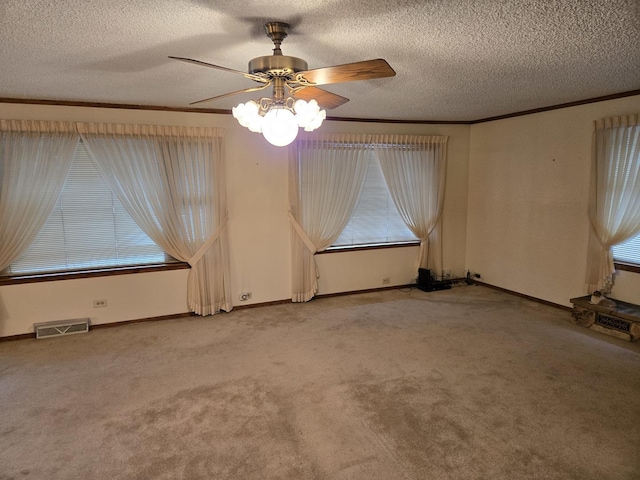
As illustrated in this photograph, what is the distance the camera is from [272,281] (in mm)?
4910

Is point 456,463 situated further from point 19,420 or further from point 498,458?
point 19,420

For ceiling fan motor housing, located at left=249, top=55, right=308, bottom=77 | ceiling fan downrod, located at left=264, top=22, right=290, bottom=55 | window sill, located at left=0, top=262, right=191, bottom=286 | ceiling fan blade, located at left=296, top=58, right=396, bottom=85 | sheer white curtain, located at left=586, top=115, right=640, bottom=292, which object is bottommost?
window sill, located at left=0, top=262, right=191, bottom=286

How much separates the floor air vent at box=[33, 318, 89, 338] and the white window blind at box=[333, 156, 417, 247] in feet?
9.87

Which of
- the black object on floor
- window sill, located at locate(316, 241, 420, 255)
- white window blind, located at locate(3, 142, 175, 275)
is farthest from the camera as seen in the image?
the black object on floor

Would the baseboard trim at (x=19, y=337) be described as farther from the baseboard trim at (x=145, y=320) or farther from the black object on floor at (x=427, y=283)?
the black object on floor at (x=427, y=283)

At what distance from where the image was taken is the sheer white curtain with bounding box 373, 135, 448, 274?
5234 millimetres

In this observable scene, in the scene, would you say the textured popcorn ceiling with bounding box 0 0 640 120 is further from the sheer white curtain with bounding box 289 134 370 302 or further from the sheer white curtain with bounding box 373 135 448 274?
the sheer white curtain with bounding box 373 135 448 274

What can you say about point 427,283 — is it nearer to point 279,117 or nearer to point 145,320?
point 145,320

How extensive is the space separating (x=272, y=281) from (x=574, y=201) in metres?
3.62

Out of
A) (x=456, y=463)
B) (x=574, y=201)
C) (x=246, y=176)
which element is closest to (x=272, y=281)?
(x=246, y=176)

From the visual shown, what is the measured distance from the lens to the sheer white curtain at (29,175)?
3697 mm

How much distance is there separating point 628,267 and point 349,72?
3.69 m

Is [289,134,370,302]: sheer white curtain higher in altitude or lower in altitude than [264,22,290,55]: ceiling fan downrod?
lower

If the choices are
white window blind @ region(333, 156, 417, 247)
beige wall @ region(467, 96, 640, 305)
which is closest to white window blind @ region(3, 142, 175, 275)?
white window blind @ region(333, 156, 417, 247)
